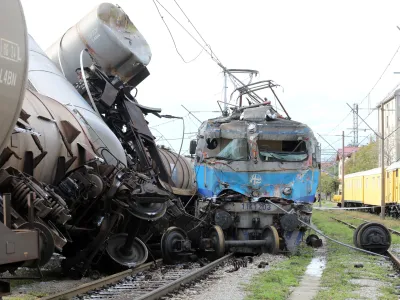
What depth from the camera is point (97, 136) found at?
1087cm

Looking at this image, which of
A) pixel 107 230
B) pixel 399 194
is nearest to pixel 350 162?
pixel 399 194

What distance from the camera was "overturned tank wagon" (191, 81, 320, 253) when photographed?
1301 cm

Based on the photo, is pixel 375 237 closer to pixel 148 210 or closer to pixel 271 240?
pixel 271 240

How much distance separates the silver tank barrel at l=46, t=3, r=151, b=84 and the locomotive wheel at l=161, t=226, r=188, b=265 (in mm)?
5824

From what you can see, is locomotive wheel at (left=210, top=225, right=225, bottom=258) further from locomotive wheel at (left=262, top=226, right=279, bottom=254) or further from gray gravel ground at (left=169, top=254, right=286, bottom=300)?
locomotive wheel at (left=262, top=226, right=279, bottom=254)

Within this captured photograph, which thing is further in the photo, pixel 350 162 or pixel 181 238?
pixel 350 162

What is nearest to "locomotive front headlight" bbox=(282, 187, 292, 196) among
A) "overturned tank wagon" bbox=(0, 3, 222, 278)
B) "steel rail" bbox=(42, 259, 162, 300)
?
"overturned tank wagon" bbox=(0, 3, 222, 278)

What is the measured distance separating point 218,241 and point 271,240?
1.30m

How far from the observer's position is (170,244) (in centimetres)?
1138

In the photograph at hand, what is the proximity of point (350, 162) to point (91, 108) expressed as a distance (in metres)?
77.4

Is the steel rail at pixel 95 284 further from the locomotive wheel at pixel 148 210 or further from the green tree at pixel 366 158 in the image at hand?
the green tree at pixel 366 158

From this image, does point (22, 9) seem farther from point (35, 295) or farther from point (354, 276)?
point (354, 276)

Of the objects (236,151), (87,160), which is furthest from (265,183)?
(87,160)

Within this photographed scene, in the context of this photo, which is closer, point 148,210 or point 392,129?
point 148,210
